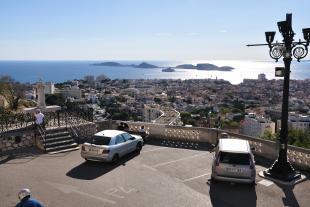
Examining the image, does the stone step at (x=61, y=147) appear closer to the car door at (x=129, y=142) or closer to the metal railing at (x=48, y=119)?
the metal railing at (x=48, y=119)

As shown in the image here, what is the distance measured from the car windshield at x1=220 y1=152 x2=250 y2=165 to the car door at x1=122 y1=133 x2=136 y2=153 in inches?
199

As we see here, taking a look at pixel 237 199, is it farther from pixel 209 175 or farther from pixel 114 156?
pixel 114 156

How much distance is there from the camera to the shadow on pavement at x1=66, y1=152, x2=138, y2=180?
42.8 feet

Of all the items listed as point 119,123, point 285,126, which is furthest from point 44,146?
point 285,126

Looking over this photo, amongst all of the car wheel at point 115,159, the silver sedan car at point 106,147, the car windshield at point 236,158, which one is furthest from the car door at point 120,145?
the car windshield at point 236,158

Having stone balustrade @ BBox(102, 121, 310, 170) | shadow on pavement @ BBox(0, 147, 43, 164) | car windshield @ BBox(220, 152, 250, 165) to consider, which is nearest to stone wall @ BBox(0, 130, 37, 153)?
shadow on pavement @ BBox(0, 147, 43, 164)

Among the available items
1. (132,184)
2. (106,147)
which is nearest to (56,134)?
(106,147)

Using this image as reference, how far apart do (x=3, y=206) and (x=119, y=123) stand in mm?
10572

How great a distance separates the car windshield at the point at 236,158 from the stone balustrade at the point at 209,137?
3851 millimetres

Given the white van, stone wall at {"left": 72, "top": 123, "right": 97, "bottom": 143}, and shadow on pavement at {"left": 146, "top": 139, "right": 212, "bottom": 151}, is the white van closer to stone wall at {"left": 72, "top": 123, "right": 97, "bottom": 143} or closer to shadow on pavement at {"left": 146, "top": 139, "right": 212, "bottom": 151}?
shadow on pavement at {"left": 146, "top": 139, "right": 212, "bottom": 151}

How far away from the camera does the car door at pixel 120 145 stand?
14823mm

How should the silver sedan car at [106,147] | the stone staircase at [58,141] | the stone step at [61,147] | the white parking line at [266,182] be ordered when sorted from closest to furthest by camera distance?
the white parking line at [266,182] → the silver sedan car at [106,147] → the stone step at [61,147] → the stone staircase at [58,141]

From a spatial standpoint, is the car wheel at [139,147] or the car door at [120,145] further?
the car wheel at [139,147]

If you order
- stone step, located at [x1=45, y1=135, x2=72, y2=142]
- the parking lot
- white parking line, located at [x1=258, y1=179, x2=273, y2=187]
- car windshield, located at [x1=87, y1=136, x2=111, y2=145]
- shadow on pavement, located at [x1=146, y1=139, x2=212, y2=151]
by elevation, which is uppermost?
car windshield, located at [x1=87, y1=136, x2=111, y2=145]
